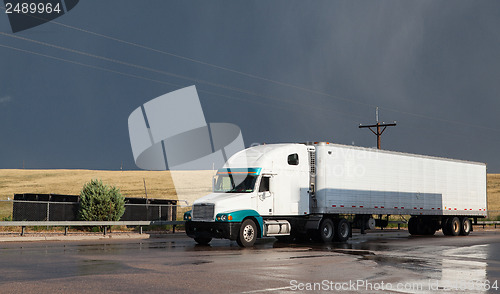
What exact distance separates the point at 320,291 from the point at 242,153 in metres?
13.1

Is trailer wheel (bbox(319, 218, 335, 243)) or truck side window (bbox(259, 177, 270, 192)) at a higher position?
truck side window (bbox(259, 177, 270, 192))

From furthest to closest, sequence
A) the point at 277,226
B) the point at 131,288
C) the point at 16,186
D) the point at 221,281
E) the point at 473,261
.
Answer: the point at 16,186, the point at 277,226, the point at 473,261, the point at 221,281, the point at 131,288

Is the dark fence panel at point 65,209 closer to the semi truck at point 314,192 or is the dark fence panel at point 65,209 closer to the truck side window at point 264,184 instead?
the semi truck at point 314,192

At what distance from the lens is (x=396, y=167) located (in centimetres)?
2739

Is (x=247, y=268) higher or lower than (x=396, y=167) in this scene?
lower

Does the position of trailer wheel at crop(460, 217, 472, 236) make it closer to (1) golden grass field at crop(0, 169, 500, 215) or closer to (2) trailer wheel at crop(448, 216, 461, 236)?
(2) trailer wheel at crop(448, 216, 461, 236)

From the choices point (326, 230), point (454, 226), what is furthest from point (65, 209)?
point (454, 226)

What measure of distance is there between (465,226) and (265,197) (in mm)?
16190

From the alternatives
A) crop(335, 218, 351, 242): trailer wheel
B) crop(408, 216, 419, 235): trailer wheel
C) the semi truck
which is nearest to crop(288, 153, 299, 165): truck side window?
the semi truck

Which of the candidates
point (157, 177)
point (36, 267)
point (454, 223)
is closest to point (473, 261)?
point (36, 267)

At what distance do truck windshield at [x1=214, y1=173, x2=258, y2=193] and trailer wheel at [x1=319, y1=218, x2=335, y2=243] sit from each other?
13.4ft

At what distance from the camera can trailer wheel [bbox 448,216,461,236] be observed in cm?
3159

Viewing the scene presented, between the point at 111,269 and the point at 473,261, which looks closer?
the point at 111,269

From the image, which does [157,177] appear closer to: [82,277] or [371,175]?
[371,175]
